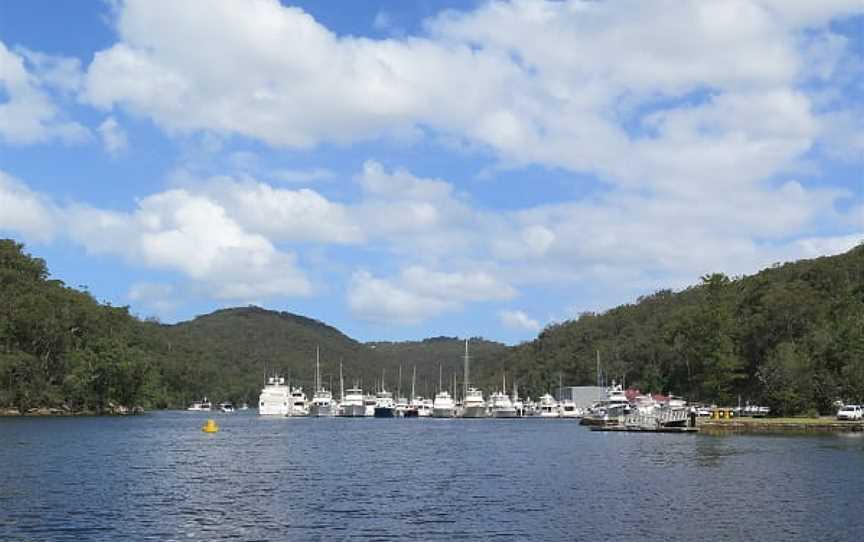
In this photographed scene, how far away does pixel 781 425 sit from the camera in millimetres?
118500

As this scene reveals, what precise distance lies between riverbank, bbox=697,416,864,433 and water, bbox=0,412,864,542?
47.6 feet

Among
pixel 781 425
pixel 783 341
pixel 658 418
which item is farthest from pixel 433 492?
pixel 783 341

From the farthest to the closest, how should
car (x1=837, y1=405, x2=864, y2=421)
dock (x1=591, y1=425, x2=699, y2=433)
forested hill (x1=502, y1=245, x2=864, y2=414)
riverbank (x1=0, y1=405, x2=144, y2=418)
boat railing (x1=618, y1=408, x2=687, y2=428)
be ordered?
riverbank (x1=0, y1=405, x2=144, y2=418) → forested hill (x1=502, y1=245, x2=864, y2=414) → boat railing (x1=618, y1=408, x2=687, y2=428) → dock (x1=591, y1=425, x2=699, y2=433) → car (x1=837, y1=405, x2=864, y2=421)

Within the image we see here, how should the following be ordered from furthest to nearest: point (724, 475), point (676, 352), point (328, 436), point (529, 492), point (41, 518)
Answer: point (676, 352) → point (328, 436) → point (724, 475) → point (529, 492) → point (41, 518)

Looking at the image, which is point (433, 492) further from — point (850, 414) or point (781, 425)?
point (850, 414)

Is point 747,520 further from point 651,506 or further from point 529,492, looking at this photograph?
point 529,492

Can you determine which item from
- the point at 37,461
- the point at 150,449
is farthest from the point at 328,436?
the point at 37,461

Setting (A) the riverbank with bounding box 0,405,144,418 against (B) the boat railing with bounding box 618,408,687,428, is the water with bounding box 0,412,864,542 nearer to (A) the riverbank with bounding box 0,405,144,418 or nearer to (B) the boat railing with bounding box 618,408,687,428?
(B) the boat railing with bounding box 618,408,687,428

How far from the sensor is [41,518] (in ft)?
145

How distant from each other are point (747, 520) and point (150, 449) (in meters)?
64.4

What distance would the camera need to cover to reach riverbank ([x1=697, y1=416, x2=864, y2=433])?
113 meters

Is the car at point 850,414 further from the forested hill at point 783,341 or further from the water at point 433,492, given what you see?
the water at point 433,492

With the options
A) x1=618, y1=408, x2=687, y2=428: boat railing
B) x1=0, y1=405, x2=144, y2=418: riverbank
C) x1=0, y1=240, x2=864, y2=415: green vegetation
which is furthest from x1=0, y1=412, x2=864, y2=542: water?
x1=0, y1=405, x2=144, y2=418: riverbank

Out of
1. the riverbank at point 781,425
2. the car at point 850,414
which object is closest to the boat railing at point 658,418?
the riverbank at point 781,425
